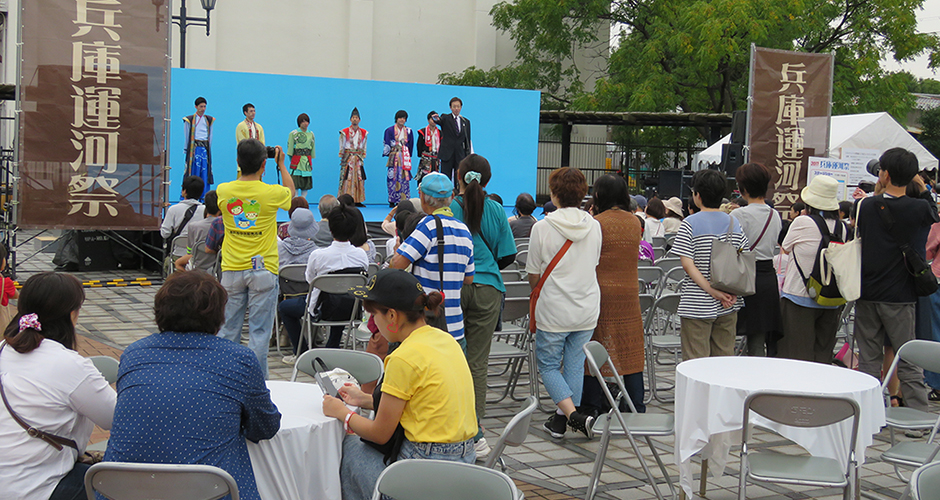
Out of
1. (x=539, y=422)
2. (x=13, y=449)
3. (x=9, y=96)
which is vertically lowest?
(x=539, y=422)

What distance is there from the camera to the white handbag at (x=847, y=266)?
4863 millimetres

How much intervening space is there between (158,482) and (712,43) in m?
17.8

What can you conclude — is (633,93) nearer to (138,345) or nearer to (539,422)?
(539,422)

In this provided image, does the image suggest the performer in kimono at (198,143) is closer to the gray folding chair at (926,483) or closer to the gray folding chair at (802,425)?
the gray folding chair at (802,425)

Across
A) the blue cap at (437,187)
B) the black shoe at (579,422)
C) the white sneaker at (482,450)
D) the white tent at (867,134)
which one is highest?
the white tent at (867,134)

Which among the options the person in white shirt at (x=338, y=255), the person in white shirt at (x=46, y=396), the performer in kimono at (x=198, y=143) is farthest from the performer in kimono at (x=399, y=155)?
the person in white shirt at (x=46, y=396)

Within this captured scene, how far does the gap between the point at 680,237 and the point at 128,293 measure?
679 cm

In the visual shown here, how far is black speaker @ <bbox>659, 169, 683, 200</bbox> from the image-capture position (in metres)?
18.9

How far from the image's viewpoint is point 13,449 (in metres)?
2.54

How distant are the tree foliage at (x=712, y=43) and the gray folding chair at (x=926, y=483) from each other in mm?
17000

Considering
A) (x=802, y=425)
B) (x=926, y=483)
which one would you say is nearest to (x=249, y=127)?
(x=802, y=425)

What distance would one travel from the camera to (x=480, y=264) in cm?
438

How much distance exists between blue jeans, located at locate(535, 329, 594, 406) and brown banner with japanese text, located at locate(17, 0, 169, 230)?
5986mm

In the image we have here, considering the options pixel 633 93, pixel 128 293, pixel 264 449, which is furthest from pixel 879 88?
pixel 264 449
